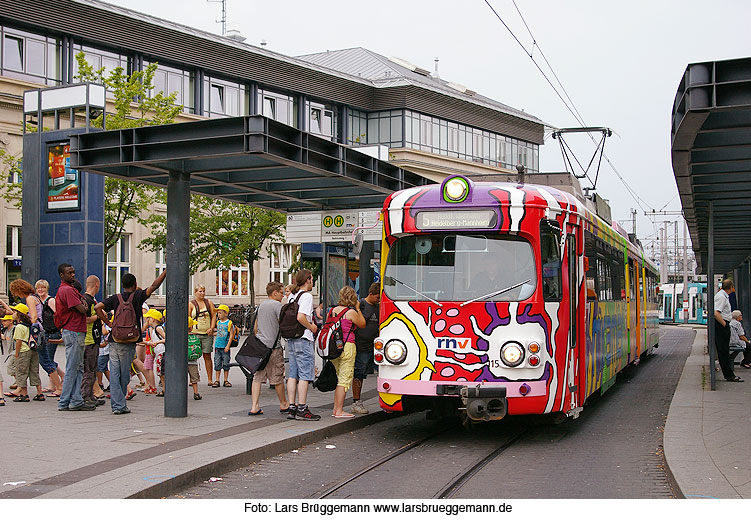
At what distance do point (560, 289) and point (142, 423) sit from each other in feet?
17.1

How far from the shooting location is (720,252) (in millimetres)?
26594

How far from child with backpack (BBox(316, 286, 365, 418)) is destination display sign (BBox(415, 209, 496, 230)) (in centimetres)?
156

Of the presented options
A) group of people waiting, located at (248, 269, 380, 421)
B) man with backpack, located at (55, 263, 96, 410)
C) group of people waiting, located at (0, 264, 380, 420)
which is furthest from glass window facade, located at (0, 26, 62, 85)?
group of people waiting, located at (248, 269, 380, 421)

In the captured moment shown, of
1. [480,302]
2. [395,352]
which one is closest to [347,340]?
[395,352]

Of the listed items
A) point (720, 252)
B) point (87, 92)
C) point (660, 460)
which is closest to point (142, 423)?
point (660, 460)

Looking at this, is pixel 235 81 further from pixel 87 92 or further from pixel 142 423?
pixel 142 423

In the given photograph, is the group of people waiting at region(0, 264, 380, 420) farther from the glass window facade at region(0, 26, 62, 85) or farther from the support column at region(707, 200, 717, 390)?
the glass window facade at region(0, 26, 62, 85)

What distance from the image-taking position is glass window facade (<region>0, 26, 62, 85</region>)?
3681cm

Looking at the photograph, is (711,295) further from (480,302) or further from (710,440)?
(480,302)

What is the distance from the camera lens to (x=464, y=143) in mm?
59344

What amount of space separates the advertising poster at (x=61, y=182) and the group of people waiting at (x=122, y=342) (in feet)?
17.8

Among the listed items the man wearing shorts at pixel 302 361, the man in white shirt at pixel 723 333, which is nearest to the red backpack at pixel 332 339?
the man wearing shorts at pixel 302 361

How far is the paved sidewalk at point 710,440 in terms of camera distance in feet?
24.8

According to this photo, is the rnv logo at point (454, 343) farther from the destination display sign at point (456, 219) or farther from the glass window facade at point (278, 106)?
the glass window facade at point (278, 106)
